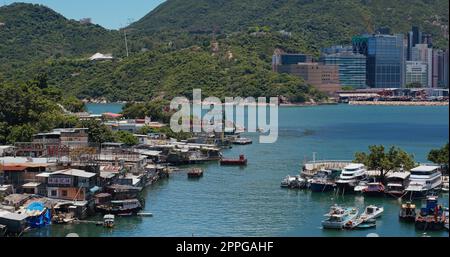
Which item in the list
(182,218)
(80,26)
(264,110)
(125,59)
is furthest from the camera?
(80,26)

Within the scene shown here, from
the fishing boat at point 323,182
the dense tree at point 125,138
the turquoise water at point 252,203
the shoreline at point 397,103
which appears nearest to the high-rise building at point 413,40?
the shoreline at point 397,103

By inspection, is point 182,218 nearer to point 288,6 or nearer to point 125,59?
point 125,59

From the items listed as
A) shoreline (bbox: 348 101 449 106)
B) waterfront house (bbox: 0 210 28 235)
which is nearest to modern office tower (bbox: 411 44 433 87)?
shoreline (bbox: 348 101 449 106)

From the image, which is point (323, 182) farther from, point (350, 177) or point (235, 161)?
point (235, 161)

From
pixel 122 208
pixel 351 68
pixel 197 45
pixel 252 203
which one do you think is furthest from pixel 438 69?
pixel 122 208

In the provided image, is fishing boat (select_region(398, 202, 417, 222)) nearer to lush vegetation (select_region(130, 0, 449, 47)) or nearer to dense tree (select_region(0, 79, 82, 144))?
dense tree (select_region(0, 79, 82, 144))
